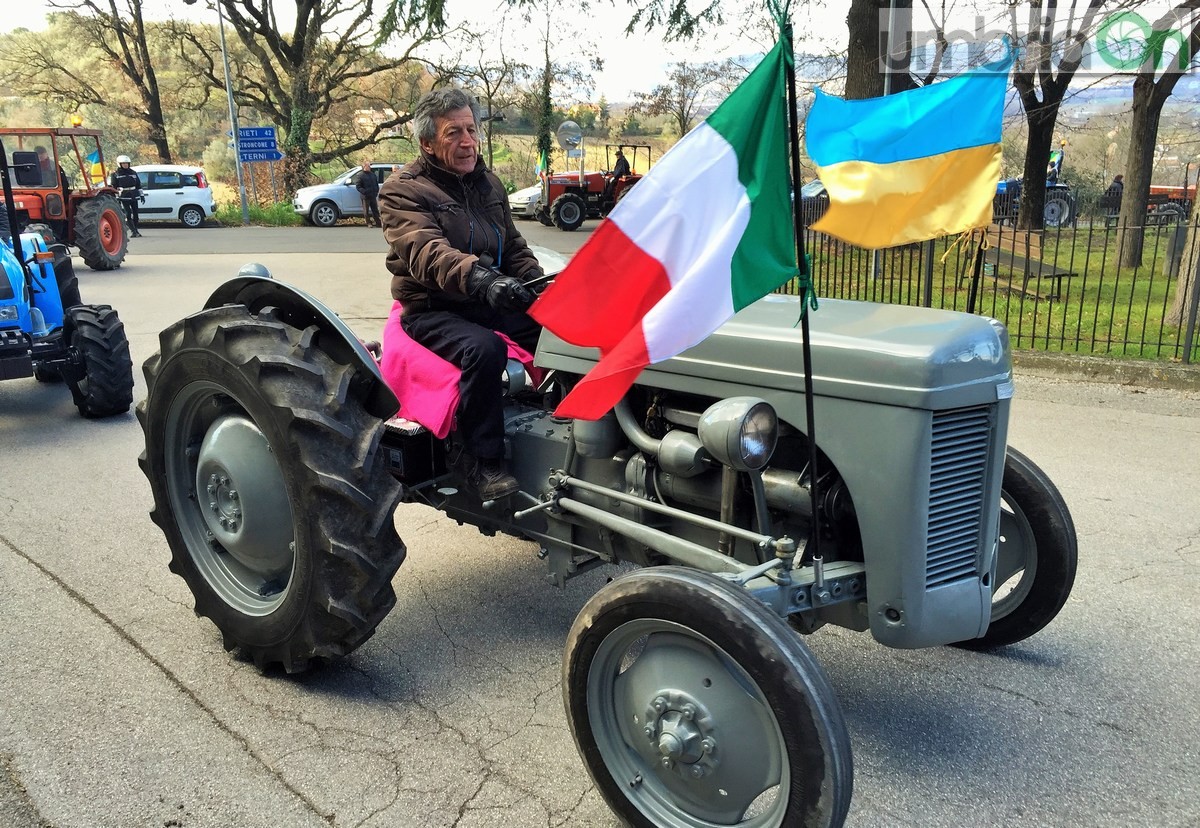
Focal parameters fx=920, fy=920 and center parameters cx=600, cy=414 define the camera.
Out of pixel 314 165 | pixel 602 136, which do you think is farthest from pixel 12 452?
pixel 602 136

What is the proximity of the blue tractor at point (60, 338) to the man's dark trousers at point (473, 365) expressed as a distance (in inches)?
182

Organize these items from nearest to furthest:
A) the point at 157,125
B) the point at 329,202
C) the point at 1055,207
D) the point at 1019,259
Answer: the point at 1019,259, the point at 1055,207, the point at 329,202, the point at 157,125

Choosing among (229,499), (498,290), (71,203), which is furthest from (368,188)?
(498,290)

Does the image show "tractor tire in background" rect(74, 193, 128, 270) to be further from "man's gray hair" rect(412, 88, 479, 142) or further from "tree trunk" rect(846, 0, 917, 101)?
"man's gray hair" rect(412, 88, 479, 142)

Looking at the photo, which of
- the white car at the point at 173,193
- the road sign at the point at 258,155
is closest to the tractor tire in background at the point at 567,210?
the road sign at the point at 258,155

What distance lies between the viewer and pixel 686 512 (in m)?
2.86

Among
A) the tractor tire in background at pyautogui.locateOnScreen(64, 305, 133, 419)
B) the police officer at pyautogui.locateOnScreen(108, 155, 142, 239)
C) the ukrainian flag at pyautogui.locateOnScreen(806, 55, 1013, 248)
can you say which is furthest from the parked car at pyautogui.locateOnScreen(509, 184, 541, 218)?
the ukrainian flag at pyautogui.locateOnScreen(806, 55, 1013, 248)

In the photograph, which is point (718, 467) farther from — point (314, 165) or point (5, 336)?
point (314, 165)

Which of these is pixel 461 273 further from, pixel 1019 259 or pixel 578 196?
pixel 578 196

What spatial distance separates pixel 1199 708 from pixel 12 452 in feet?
23.0

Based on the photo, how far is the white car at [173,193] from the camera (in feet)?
89.2

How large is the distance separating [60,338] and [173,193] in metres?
22.6

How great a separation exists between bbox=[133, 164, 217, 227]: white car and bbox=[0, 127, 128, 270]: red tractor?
1022cm

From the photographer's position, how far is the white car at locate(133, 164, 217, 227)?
89.2ft
